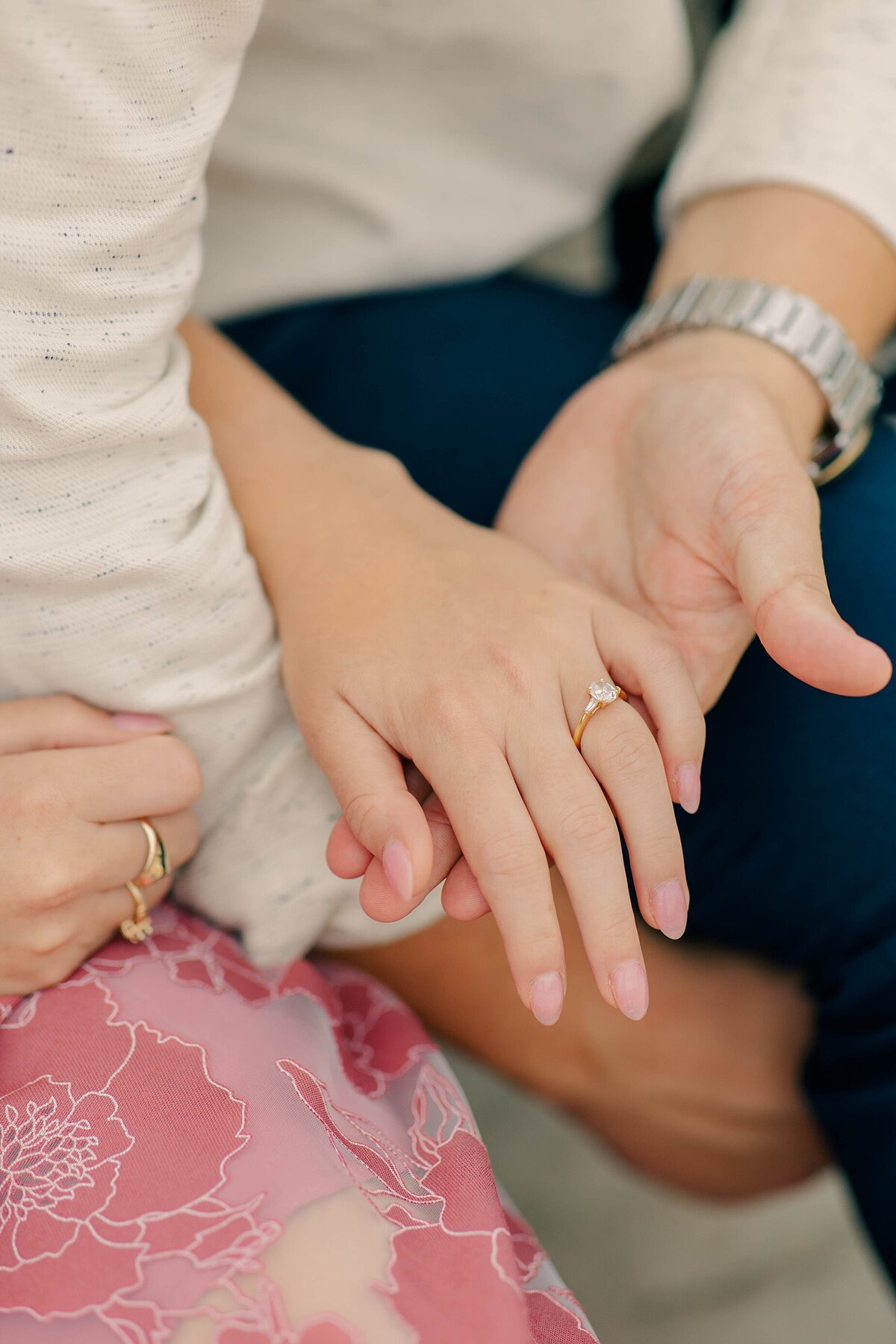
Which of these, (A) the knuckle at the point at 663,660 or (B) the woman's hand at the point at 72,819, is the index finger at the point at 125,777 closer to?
(B) the woman's hand at the point at 72,819

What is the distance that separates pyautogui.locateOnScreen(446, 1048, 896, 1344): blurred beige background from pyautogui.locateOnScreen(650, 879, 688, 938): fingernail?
542 mm

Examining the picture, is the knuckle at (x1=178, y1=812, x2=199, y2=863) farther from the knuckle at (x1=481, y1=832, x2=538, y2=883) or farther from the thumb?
the thumb

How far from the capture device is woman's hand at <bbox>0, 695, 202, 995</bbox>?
0.49m

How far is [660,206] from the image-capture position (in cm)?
79

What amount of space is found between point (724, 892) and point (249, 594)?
34 centimetres

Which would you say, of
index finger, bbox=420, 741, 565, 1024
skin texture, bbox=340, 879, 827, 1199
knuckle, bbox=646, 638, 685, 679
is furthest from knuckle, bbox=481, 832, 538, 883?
skin texture, bbox=340, 879, 827, 1199

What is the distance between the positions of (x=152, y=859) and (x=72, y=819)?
2.0 inches

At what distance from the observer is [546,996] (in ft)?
1.45

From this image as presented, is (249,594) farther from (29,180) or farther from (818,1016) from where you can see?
(818,1016)

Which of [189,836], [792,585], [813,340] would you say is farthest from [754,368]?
[189,836]

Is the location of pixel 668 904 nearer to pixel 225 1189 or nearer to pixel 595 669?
pixel 595 669

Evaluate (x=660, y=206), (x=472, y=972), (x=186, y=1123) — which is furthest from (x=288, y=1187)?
(x=660, y=206)

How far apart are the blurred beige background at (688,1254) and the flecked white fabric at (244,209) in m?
0.55

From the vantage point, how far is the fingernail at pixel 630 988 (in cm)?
45
